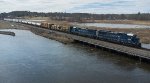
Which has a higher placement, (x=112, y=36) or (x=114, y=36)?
(x=114, y=36)

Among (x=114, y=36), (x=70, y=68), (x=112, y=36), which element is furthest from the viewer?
(x=112, y=36)

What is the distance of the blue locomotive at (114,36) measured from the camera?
6450 centimetres

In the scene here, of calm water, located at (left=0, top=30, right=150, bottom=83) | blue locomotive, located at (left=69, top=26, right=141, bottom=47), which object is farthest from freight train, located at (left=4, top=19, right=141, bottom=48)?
calm water, located at (left=0, top=30, right=150, bottom=83)

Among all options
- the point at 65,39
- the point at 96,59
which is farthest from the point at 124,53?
the point at 65,39

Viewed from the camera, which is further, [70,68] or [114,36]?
[114,36]

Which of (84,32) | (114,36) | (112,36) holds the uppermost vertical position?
(114,36)

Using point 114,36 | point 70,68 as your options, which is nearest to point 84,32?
point 114,36

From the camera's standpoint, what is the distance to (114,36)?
2911 inches

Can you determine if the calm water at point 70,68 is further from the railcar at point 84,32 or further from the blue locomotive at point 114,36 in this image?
the railcar at point 84,32

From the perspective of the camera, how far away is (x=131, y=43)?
6494 centimetres

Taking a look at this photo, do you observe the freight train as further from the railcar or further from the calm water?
the calm water

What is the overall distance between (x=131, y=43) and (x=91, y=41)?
14.6m

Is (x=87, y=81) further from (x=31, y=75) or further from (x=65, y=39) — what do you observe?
(x=65, y=39)

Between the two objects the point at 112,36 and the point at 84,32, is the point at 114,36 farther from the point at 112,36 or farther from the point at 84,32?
the point at 84,32
